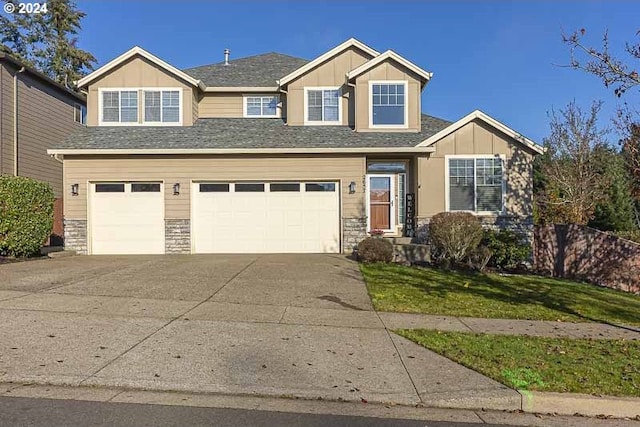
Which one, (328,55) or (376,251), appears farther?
(328,55)

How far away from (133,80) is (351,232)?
925cm

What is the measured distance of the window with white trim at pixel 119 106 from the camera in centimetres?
1772

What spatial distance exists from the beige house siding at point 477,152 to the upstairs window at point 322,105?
12.4ft

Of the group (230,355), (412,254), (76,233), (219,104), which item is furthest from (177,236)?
(230,355)

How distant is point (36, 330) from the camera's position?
6.57 m

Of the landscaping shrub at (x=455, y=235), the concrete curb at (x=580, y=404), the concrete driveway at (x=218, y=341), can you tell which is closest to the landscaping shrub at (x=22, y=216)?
the concrete driveway at (x=218, y=341)

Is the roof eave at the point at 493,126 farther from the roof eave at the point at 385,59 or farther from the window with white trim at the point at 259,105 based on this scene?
the window with white trim at the point at 259,105

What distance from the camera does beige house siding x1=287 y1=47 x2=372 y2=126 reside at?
17844 millimetres

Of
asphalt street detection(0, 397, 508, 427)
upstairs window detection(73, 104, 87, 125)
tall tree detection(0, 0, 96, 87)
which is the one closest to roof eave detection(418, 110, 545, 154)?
asphalt street detection(0, 397, 508, 427)

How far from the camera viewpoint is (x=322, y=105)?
18016mm

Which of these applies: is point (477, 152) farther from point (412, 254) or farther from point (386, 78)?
point (412, 254)

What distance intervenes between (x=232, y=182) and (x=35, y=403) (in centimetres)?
1201

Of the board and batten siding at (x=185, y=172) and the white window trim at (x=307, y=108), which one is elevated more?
the white window trim at (x=307, y=108)

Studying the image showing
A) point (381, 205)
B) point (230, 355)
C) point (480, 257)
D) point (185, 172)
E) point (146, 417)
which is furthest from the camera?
point (381, 205)
